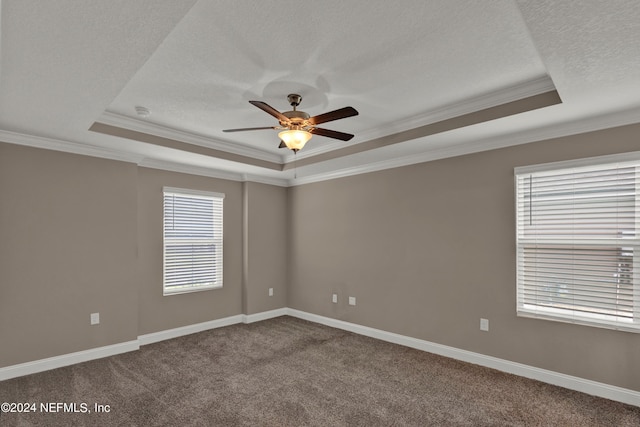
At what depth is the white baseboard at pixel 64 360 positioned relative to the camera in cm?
334

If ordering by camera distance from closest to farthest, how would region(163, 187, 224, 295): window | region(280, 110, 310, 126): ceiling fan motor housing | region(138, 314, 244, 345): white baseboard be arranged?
region(280, 110, 310, 126): ceiling fan motor housing → region(138, 314, 244, 345): white baseboard → region(163, 187, 224, 295): window

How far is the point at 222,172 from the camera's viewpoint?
5.29 m

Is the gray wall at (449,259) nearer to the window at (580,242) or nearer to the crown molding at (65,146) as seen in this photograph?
the window at (580,242)

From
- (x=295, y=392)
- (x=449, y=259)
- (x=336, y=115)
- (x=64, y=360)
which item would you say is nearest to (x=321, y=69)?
(x=336, y=115)

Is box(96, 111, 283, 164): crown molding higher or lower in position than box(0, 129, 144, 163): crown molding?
higher

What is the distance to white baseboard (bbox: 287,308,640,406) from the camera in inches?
114

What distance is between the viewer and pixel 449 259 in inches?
158

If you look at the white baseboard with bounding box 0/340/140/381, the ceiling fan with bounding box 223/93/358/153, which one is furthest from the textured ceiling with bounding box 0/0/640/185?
the white baseboard with bounding box 0/340/140/381

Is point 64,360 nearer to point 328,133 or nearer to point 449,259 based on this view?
point 328,133

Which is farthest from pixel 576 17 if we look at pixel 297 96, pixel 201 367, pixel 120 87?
pixel 201 367

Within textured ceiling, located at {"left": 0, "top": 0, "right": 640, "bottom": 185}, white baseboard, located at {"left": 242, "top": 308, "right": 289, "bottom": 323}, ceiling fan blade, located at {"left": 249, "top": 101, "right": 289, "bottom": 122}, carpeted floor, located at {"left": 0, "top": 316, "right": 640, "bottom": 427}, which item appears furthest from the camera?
white baseboard, located at {"left": 242, "top": 308, "right": 289, "bottom": 323}

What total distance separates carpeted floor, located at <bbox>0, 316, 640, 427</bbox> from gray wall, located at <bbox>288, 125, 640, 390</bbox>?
34 cm

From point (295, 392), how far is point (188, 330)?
245cm

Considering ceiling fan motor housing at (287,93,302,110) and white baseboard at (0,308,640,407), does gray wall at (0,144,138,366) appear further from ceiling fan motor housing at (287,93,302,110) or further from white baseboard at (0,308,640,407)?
ceiling fan motor housing at (287,93,302,110)
